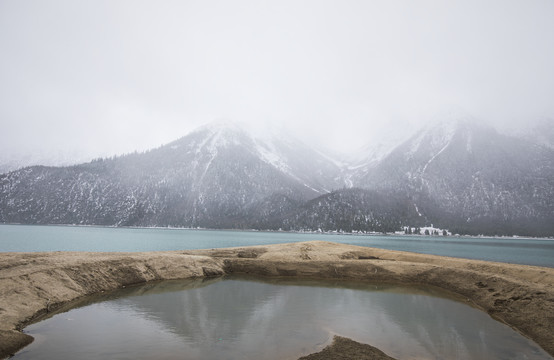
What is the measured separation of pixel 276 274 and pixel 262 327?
21.3 m

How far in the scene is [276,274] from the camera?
135 ft

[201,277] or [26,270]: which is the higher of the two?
[26,270]

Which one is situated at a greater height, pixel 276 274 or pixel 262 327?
pixel 262 327

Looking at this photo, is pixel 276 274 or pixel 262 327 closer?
pixel 262 327

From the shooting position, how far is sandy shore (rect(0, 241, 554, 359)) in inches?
804

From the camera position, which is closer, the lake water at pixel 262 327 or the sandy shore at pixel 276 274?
the lake water at pixel 262 327

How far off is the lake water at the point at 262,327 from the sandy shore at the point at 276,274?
1.52m

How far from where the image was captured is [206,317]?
22.2 metres

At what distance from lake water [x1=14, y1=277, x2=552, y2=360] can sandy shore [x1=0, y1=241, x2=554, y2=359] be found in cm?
152

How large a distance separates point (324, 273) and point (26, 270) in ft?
101

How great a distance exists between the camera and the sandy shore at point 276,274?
20422 millimetres

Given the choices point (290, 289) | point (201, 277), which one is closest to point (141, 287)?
point (201, 277)

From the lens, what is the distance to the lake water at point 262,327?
1591cm

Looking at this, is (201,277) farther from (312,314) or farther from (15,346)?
(15,346)
